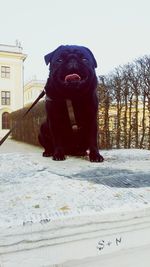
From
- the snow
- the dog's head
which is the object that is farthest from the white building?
the snow

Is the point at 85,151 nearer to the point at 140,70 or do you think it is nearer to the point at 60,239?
the point at 60,239

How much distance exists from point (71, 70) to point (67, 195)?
1301mm

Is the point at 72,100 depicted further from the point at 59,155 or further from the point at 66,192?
the point at 66,192

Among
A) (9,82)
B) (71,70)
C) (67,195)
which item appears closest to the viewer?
(67,195)

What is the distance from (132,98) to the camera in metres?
14.3

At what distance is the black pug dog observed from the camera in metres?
2.75

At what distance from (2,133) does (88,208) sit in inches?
1187

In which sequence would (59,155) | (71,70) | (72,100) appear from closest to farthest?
1. (71,70)
2. (72,100)
3. (59,155)

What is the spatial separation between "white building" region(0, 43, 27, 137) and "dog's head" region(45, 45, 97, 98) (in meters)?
30.5

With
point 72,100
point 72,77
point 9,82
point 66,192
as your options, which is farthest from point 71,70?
point 9,82

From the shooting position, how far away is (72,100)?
294cm

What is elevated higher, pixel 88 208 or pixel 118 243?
pixel 88 208

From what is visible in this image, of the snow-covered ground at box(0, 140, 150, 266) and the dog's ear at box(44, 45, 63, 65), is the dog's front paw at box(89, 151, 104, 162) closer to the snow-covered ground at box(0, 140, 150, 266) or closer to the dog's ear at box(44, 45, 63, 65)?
the snow-covered ground at box(0, 140, 150, 266)

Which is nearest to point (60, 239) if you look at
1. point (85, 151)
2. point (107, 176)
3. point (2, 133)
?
point (107, 176)
